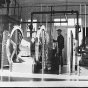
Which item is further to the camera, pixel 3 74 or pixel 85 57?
pixel 85 57

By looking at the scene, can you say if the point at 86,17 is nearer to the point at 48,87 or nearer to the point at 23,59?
the point at 23,59

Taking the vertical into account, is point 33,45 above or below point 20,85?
above

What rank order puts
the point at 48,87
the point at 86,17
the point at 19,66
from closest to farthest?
the point at 48,87 → the point at 19,66 → the point at 86,17

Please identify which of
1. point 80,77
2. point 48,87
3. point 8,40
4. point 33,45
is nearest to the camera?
point 48,87

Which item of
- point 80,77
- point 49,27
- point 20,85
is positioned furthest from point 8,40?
point 49,27

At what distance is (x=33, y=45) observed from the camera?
92.8 inches

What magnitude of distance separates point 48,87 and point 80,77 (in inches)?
15.2

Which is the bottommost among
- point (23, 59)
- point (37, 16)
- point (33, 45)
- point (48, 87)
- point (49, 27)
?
point (48, 87)

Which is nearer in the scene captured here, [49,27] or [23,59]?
[23,59]

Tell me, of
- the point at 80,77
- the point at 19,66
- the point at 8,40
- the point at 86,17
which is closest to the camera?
the point at 80,77

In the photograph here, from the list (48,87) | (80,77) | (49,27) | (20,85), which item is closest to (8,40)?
(20,85)

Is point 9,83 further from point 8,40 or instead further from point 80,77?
point 80,77

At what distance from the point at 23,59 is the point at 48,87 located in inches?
31.2

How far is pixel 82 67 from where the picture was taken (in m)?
1.84
